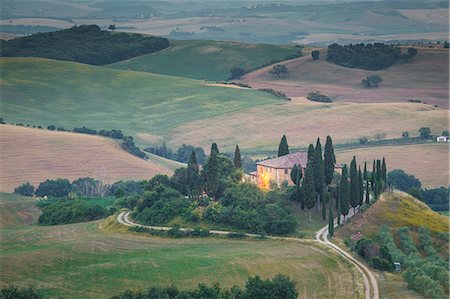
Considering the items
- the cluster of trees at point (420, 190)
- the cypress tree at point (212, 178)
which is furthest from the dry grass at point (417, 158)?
the cypress tree at point (212, 178)

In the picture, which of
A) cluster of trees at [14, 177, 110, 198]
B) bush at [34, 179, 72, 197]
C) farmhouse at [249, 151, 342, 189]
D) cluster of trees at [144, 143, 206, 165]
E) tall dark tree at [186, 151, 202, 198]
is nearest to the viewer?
tall dark tree at [186, 151, 202, 198]

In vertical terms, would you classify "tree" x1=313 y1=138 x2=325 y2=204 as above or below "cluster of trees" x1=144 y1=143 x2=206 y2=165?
above

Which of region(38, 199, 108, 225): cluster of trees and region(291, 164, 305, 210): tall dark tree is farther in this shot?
region(38, 199, 108, 225): cluster of trees

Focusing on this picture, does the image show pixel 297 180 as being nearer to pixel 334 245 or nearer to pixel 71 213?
pixel 334 245

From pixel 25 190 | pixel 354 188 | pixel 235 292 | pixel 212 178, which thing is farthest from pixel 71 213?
pixel 235 292

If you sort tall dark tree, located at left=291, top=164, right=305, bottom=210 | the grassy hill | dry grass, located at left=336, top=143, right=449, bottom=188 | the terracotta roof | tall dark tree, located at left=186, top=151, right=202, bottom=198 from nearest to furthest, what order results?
the grassy hill → tall dark tree, located at left=291, top=164, right=305, bottom=210 → tall dark tree, located at left=186, top=151, right=202, bottom=198 → the terracotta roof → dry grass, located at left=336, top=143, right=449, bottom=188

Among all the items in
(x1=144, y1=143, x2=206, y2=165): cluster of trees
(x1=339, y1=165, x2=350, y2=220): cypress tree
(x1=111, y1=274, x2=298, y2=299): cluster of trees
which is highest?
(x1=339, y1=165, x2=350, y2=220): cypress tree

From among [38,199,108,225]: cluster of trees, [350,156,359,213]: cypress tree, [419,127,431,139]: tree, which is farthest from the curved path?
[419,127,431,139]: tree

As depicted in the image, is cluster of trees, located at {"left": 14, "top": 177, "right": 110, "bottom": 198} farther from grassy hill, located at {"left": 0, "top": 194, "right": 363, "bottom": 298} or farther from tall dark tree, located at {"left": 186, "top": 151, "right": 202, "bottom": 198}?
grassy hill, located at {"left": 0, "top": 194, "right": 363, "bottom": 298}
